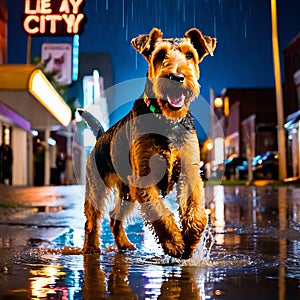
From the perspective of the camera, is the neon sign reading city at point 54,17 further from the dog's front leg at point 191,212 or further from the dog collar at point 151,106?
the dog's front leg at point 191,212

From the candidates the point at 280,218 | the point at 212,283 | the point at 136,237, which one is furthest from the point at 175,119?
the point at 280,218

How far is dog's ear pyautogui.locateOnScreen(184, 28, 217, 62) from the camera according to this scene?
205 inches

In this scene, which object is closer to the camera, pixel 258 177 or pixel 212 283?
pixel 212 283

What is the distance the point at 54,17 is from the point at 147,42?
83.0 ft

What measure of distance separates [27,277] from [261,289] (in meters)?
1.50

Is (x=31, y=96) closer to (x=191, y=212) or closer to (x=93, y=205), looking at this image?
(x=93, y=205)

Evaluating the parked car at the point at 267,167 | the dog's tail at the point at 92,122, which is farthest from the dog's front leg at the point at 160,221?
the parked car at the point at 267,167

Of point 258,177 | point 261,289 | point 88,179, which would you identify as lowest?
point 261,289

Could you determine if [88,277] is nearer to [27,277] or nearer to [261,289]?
[27,277]

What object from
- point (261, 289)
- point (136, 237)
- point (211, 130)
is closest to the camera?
point (261, 289)

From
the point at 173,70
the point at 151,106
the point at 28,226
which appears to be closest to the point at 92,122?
the point at 151,106

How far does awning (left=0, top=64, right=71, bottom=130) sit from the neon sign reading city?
2.58 meters

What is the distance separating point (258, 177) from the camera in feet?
130

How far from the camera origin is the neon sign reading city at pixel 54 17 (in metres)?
29.6
